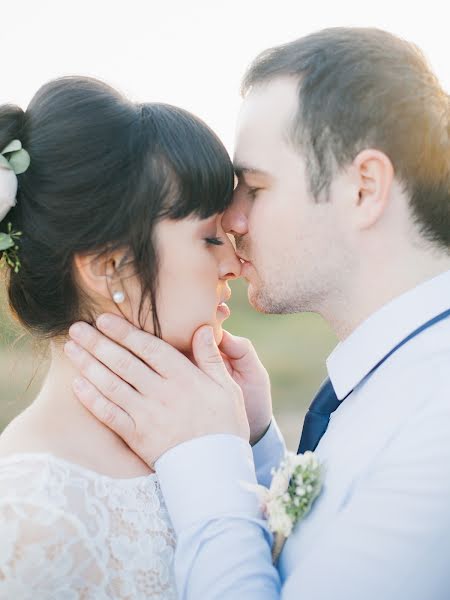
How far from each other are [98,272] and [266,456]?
1349mm

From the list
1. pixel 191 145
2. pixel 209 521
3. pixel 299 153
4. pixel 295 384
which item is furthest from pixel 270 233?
pixel 295 384

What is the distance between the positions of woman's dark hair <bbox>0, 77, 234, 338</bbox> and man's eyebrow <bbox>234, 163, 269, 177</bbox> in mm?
271

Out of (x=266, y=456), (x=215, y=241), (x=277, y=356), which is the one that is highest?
(x=215, y=241)

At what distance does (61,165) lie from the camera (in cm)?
278

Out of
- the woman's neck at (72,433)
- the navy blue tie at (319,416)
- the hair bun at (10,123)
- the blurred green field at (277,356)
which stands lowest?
the blurred green field at (277,356)

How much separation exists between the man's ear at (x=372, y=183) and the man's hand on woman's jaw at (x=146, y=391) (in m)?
0.85

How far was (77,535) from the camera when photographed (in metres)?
2.43

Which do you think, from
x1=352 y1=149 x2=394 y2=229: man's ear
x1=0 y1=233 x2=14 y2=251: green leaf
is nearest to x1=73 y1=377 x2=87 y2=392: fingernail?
x1=0 y1=233 x2=14 y2=251: green leaf

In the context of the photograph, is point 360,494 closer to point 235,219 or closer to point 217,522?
point 217,522

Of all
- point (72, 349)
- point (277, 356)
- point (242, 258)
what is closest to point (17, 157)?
point (72, 349)

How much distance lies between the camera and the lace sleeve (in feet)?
7.61

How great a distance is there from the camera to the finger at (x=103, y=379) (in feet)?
9.24

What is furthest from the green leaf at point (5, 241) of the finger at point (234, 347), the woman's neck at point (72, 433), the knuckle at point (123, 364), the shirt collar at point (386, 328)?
the shirt collar at point (386, 328)

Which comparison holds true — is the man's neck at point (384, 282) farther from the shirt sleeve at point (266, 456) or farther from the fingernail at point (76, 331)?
the fingernail at point (76, 331)
